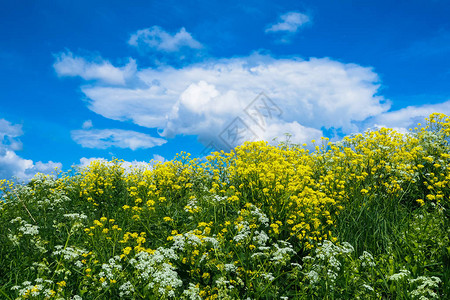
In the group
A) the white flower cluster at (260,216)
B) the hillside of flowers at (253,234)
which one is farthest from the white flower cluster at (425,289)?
the white flower cluster at (260,216)

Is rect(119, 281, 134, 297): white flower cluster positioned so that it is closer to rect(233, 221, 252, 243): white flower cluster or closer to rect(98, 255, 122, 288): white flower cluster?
rect(98, 255, 122, 288): white flower cluster

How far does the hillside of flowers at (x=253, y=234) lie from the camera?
4.52 m

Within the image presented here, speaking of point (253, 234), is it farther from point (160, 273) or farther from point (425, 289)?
point (425, 289)

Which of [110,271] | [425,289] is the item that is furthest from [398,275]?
[110,271]

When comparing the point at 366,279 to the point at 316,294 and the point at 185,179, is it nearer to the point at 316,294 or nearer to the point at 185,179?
the point at 316,294

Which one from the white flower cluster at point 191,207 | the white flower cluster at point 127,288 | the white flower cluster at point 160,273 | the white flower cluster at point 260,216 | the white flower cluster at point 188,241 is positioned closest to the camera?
the white flower cluster at point 160,273

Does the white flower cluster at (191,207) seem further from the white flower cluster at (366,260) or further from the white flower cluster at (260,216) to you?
the white flower cluster at (366,260)

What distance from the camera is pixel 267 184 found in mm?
6430

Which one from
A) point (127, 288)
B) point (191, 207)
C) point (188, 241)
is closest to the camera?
point (127, 288)

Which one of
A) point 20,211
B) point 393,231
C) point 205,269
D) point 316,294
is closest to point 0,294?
point 205,269

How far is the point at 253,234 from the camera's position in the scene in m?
5.48

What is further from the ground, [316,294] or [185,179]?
[185,179]

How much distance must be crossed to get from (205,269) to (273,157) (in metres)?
3.76

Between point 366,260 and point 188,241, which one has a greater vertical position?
point 366,260
